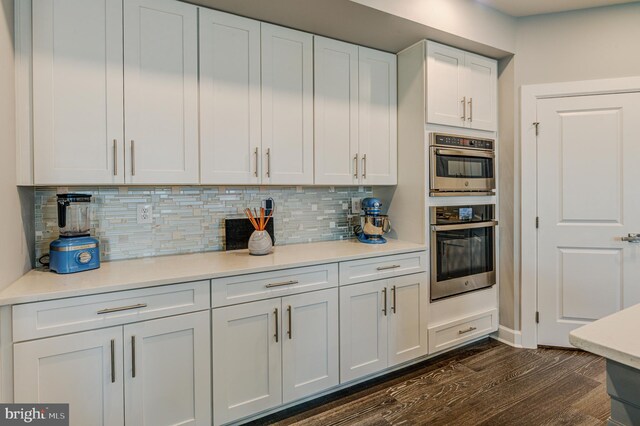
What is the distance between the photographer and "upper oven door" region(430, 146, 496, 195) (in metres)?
2.58

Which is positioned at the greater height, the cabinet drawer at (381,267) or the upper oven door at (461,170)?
the upper oven door at (461,170)

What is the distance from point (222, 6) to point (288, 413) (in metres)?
2.48

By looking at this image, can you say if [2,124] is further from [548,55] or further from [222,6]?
[548,55]

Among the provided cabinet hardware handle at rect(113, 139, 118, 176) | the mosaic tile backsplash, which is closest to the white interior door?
the mosaic tile backsplash

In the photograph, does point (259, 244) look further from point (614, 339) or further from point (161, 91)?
point (614, 339)

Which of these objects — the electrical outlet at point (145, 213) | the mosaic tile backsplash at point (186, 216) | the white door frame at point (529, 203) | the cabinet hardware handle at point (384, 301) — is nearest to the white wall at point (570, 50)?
the white door frame at point (529, 203)

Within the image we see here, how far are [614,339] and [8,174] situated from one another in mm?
2373

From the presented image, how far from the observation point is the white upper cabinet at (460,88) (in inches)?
101

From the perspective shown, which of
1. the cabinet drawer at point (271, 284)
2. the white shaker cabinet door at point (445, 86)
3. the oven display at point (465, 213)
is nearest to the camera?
the cabinet drawer at point (271, 284)

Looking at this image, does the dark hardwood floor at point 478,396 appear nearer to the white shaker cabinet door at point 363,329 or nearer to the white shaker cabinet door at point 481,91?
the white shaker cabinet door at point 363,329

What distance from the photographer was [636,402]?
2.85 feet

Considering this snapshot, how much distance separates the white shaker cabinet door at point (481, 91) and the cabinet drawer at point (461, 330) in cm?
158

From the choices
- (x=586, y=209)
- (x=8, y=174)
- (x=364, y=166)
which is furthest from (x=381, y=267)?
(x=8, y=174)

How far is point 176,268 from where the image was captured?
1.87m
